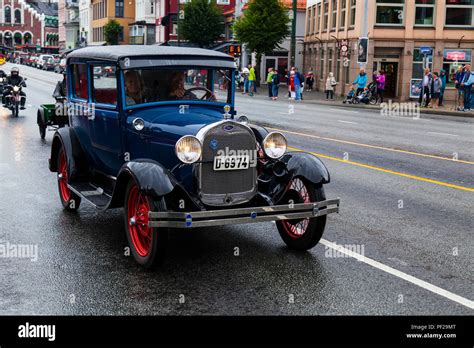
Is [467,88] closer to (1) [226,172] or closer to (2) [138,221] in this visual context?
(1) [226,172]

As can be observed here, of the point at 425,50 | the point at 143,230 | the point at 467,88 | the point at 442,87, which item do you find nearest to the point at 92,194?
the point at 143,230

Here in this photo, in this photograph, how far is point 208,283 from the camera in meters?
5.88

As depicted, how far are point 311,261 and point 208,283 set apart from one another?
120 centimetres

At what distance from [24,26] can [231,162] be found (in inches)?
6361

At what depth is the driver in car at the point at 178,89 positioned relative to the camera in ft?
24.9

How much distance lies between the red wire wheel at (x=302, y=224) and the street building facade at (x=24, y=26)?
508 ft

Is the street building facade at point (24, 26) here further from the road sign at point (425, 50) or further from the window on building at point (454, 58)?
the window on building at point (454, 58)

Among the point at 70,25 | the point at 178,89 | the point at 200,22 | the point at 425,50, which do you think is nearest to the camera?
the point at 178,89

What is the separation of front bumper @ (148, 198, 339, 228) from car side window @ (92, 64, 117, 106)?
215 cm

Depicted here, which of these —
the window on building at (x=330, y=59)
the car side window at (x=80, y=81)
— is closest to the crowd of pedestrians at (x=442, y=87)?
the window on building at (x=330, y=59)

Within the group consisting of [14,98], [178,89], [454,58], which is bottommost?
[14,98]

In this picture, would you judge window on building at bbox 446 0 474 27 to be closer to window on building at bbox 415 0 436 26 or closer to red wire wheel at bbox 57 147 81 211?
window on building at bbox 415 0 436 26

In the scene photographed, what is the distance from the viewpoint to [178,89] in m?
7.63
